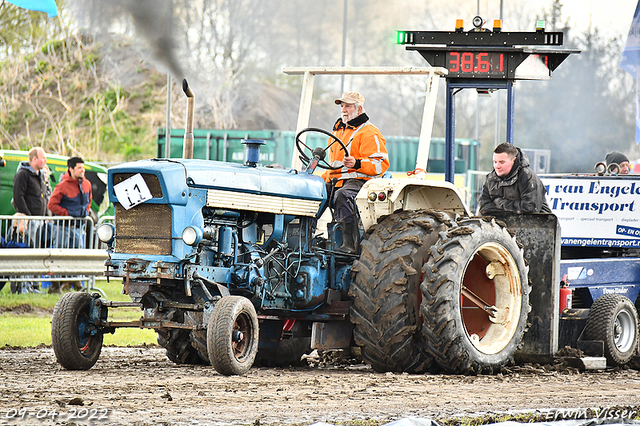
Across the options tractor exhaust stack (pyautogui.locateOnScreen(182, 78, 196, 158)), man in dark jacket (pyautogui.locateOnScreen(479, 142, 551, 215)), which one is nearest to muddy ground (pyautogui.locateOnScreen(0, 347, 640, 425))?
man in dark jacket (pyautogui.locateOnScreen(479, 142, 551, 215))

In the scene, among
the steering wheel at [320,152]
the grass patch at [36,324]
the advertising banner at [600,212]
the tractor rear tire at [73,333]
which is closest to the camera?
the tractor rear tire at [73,333]

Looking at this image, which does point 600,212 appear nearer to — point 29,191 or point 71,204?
point 71,204

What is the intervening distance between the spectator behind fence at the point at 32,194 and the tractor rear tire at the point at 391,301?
295 inches

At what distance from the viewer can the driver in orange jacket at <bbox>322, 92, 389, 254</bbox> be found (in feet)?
25.1

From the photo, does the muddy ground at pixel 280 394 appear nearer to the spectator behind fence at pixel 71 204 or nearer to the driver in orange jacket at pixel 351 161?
the driver in orange jacket at pixel 351 161

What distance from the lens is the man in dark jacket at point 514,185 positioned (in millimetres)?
8539

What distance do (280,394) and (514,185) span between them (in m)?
3.72

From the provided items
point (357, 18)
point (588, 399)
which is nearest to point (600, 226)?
point (588, 399)

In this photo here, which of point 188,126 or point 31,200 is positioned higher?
point 188,126

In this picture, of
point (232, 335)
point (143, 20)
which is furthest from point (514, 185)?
point (143, 20)

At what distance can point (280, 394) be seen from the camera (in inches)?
229

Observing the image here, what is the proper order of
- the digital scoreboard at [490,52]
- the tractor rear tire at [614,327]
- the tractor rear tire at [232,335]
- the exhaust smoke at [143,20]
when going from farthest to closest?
1. the exhaust smoke at [143,20]
2. the digital scoreboard at [490,52]
3. the tractor rear tire at [614,327]
4. the tractor rear tire at [232,335]

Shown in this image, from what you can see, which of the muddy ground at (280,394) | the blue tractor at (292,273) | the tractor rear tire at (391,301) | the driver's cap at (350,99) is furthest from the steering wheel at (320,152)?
the muddy ground at (280,394)

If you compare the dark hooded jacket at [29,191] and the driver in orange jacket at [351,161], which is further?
the dark hooded jacket at [29,191]
